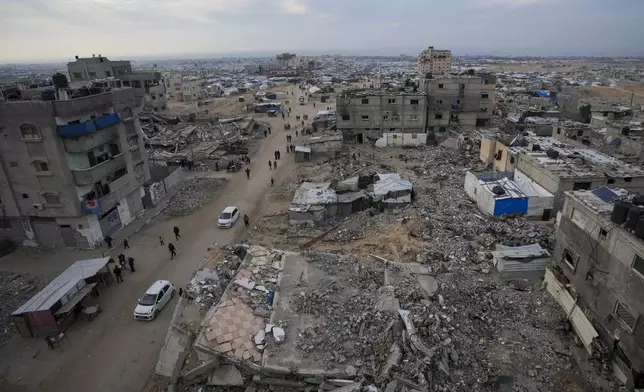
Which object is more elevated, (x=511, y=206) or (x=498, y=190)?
(x=498, y=190)

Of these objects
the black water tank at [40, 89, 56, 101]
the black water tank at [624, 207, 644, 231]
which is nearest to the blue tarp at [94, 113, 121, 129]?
the black water tank at [40, 89, 56, 101]

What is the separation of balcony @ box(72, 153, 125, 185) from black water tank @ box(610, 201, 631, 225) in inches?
1038

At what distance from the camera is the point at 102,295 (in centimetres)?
1930

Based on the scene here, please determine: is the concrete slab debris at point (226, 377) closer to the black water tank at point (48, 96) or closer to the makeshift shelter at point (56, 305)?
the makeshift shelter at point (56, 305)

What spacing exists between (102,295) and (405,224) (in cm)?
1759

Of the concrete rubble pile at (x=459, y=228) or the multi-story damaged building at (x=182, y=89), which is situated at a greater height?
the multi-story damaged building at (x=182, y=89)

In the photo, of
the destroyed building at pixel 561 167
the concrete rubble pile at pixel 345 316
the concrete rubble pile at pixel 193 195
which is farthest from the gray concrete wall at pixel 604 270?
the concrete rubble pile at pixel 193 195

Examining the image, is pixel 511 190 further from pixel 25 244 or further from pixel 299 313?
pixel 25 244

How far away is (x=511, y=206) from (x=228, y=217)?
19.3 meters

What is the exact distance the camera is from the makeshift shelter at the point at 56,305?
16.1 meters

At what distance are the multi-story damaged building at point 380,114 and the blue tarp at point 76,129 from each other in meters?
30.3

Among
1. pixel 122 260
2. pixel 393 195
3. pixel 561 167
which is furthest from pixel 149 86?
pixel 561 167

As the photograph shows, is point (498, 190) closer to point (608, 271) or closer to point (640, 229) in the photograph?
point (608, 271)

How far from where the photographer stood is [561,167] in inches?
966
